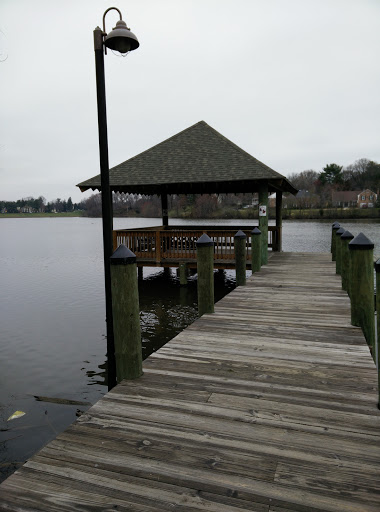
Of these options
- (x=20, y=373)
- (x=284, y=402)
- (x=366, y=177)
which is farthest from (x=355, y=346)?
(x=366, y=177)

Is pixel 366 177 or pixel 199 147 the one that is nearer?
pixel 199 147

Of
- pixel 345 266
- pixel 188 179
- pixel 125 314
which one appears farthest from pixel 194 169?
pixel 125 314

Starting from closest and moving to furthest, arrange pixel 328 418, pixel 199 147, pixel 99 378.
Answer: pixel 328 418, pixel 99 378, pixel 199 147

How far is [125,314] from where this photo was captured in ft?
12.5

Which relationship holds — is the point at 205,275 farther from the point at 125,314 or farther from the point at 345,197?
the point at 345,197

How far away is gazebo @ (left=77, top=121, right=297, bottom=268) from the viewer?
1438 cm

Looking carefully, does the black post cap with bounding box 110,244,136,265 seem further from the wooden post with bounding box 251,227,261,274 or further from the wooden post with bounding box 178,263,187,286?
the wooden post with bounding box 178,263,187,286

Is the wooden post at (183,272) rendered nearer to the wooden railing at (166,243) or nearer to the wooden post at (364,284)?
the wooden railing at (166,243)

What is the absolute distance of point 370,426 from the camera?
2.86 m

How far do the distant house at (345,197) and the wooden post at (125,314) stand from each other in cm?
9861

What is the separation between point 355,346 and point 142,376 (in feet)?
8.60

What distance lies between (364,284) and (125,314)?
334 cm

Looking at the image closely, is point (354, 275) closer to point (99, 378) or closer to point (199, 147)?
point (99, 378)

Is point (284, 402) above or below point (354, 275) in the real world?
below
